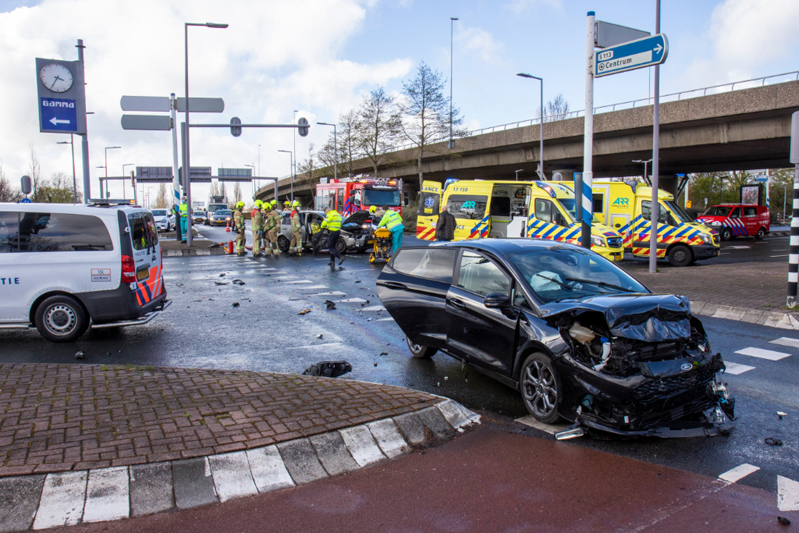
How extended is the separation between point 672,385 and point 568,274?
60.1 inches

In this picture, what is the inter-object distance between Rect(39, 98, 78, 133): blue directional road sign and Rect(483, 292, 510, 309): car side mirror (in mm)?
16429

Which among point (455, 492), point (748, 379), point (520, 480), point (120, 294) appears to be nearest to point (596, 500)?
point (520, 480)

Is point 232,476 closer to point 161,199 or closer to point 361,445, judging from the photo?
point 361,445

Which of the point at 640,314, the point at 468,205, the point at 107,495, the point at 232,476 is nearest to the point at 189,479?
the point at 232,476

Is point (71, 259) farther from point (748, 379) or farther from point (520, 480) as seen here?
point (748, 379)

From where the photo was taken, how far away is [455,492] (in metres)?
3.68

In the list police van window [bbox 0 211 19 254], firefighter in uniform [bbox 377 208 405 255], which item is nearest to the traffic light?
firefighter in uniform [bbox 377 208 405 255]

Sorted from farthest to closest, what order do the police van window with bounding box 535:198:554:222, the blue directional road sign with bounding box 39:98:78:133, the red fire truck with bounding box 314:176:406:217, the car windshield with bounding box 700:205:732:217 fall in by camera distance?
the car windshield with bounding box 700:205:732:217
the red fire truck with bounding box 314:176:406:217
the police van window with bounding box 535:198:554:222
the blue directional road sign with bounding box 39:98:78:133

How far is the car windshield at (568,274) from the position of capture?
5.17 m

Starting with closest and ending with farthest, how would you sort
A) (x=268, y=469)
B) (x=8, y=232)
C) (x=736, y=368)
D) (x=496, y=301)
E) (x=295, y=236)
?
(x=268, y=469), (x=496, y=301), (x=736, y=368), (x=8, y=232), (x=295, y=236)

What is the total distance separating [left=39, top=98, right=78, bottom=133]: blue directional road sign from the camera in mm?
16750

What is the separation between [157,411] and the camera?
178 inches

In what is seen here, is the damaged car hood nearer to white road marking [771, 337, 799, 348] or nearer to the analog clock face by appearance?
white road marking [771, 337, 799, 348]

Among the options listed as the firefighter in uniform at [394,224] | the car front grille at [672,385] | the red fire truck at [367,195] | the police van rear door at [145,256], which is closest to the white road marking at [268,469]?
the car front grille at [672,385]
